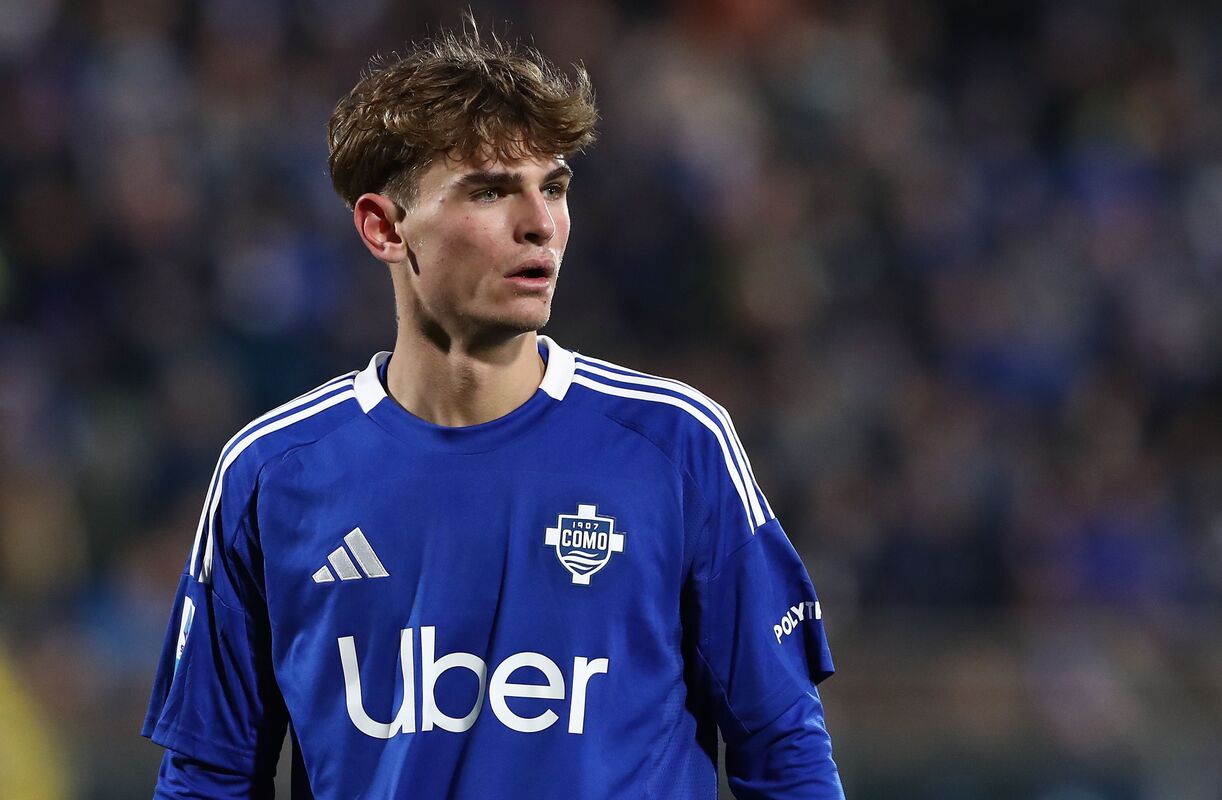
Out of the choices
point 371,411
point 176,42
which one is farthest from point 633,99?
point 371,411

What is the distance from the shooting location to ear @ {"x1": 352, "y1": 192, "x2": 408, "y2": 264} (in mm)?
2895

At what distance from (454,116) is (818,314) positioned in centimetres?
631

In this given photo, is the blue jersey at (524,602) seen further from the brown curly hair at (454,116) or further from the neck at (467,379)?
the brown curly hair at (454,116)

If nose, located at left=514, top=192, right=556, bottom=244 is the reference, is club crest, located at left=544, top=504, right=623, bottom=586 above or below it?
below

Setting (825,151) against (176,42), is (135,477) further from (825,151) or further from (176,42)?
(825,151)

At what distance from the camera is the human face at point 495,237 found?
2723mm

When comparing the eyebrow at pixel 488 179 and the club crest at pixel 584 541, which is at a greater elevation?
the eyebrow at pixel 488 179

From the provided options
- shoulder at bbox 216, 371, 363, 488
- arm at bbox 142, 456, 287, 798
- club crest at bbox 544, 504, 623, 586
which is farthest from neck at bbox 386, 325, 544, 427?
arm at bbox 142, 456, 287, 798

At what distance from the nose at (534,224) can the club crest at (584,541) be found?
444 millimetres

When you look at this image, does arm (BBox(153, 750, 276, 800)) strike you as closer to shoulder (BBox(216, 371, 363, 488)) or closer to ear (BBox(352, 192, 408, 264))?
shoulder (BBox(216, 371, 363, 488))

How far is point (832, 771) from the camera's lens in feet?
9.12

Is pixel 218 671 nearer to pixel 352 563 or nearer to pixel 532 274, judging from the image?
pixel 352 563

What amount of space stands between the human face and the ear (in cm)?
9

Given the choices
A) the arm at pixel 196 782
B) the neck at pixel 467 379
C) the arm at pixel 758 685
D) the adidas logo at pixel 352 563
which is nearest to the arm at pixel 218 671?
the arm at pixel 196 782
